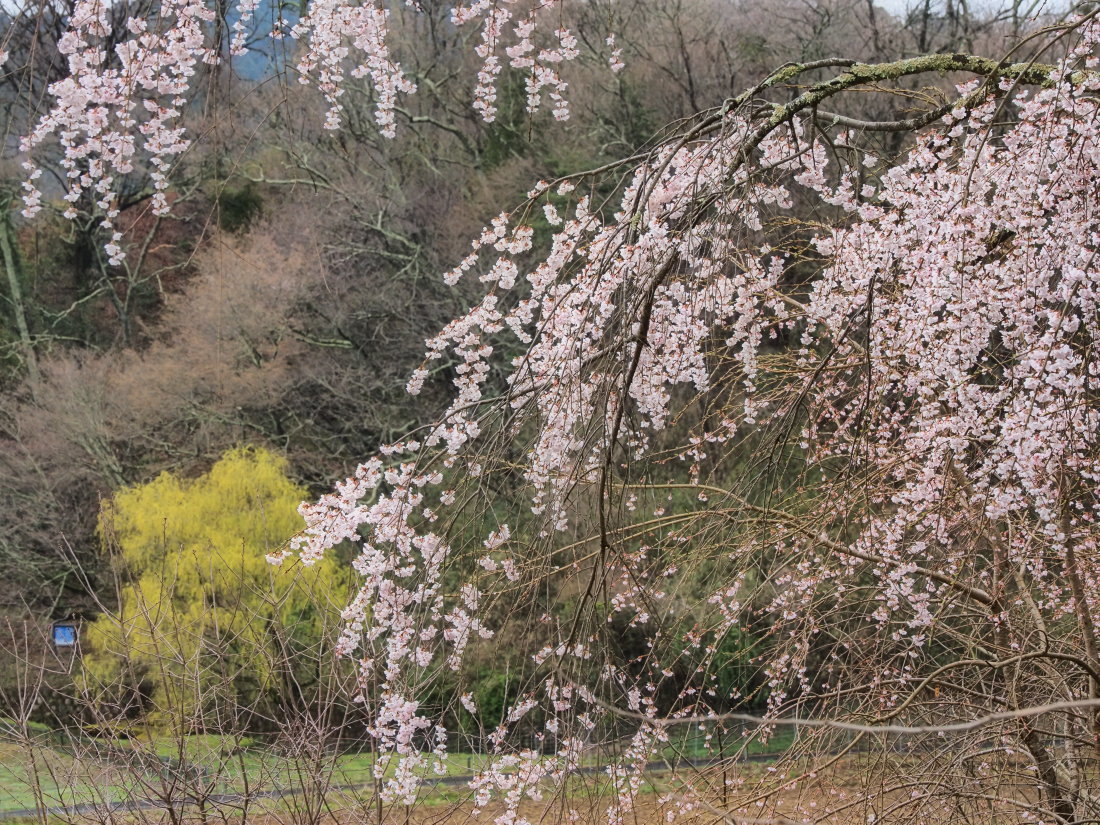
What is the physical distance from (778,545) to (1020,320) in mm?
1013

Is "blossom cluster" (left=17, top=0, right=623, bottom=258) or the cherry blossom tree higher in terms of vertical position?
"blossom cluster" (left=17, top=0, right=623, bottom=258)

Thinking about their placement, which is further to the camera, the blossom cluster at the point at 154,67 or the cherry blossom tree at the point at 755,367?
the cherry blossom tree at the point at 755,367

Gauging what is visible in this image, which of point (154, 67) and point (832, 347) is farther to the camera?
point (832, 347)

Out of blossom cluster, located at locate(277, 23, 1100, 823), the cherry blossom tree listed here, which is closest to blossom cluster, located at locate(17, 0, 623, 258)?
the cherry blossom tree

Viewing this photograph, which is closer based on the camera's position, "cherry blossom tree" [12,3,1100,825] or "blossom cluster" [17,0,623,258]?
"blossom cluster" [17,0,623,258]

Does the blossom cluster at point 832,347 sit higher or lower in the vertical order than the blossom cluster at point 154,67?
lower

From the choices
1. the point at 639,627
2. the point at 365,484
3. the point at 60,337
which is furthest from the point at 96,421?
the point at 365,484

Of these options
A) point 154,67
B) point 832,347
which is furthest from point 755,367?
point 154,67

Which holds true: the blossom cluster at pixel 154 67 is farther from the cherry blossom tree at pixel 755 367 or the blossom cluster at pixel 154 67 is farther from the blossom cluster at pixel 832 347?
the blossom cluster at pixel 832 347

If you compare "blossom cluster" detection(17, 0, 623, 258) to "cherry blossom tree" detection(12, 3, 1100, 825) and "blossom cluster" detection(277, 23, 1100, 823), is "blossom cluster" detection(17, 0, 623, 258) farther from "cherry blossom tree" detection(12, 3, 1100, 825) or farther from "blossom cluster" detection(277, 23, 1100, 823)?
"blossom cluster" detection(277, 23, 1100, 823)

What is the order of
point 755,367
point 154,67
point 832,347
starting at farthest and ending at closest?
point 755,367 < point 832,347 < point 154,67

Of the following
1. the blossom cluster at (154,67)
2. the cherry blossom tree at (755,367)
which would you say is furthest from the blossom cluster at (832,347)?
the blossom cluster at (154,67)

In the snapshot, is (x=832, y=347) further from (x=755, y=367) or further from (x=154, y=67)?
(x=154, y=67)

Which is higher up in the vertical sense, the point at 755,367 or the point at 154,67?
the point at 154,67
